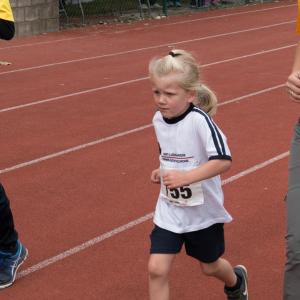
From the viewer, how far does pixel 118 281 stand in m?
4.38

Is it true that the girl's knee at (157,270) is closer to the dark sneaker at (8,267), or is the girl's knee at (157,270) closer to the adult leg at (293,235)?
the adult leg at (293,235)

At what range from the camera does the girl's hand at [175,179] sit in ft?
10.8

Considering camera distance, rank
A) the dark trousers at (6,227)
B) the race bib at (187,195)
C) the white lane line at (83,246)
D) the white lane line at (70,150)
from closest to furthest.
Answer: the race bib at (187,195) < the dark trousers at (6,227) < the white lane line at (83,246) < the white lane line at (70,150)

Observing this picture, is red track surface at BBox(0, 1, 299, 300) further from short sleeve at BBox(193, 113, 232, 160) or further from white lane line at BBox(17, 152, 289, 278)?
short sleeve at BBox(193, 113, 232, 160)

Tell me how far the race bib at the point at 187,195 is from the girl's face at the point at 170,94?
35cm

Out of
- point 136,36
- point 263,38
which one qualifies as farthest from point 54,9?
point 263,38

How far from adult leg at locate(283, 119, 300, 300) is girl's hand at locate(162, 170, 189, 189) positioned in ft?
1.57

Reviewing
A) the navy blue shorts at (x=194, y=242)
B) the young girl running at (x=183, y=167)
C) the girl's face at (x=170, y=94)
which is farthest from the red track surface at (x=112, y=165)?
the girl's face at (x=170, y=94)

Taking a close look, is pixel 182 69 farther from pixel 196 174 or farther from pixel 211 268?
pixel 211 268

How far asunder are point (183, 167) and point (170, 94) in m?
0.35

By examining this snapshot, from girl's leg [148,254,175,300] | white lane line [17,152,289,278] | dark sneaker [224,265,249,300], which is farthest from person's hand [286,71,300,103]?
white lane line [17,152,289,278]

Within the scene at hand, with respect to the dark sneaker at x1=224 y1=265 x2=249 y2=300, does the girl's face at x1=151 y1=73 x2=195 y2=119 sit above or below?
above

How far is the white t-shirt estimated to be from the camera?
3.39 meters

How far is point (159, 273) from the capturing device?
3.39 m
